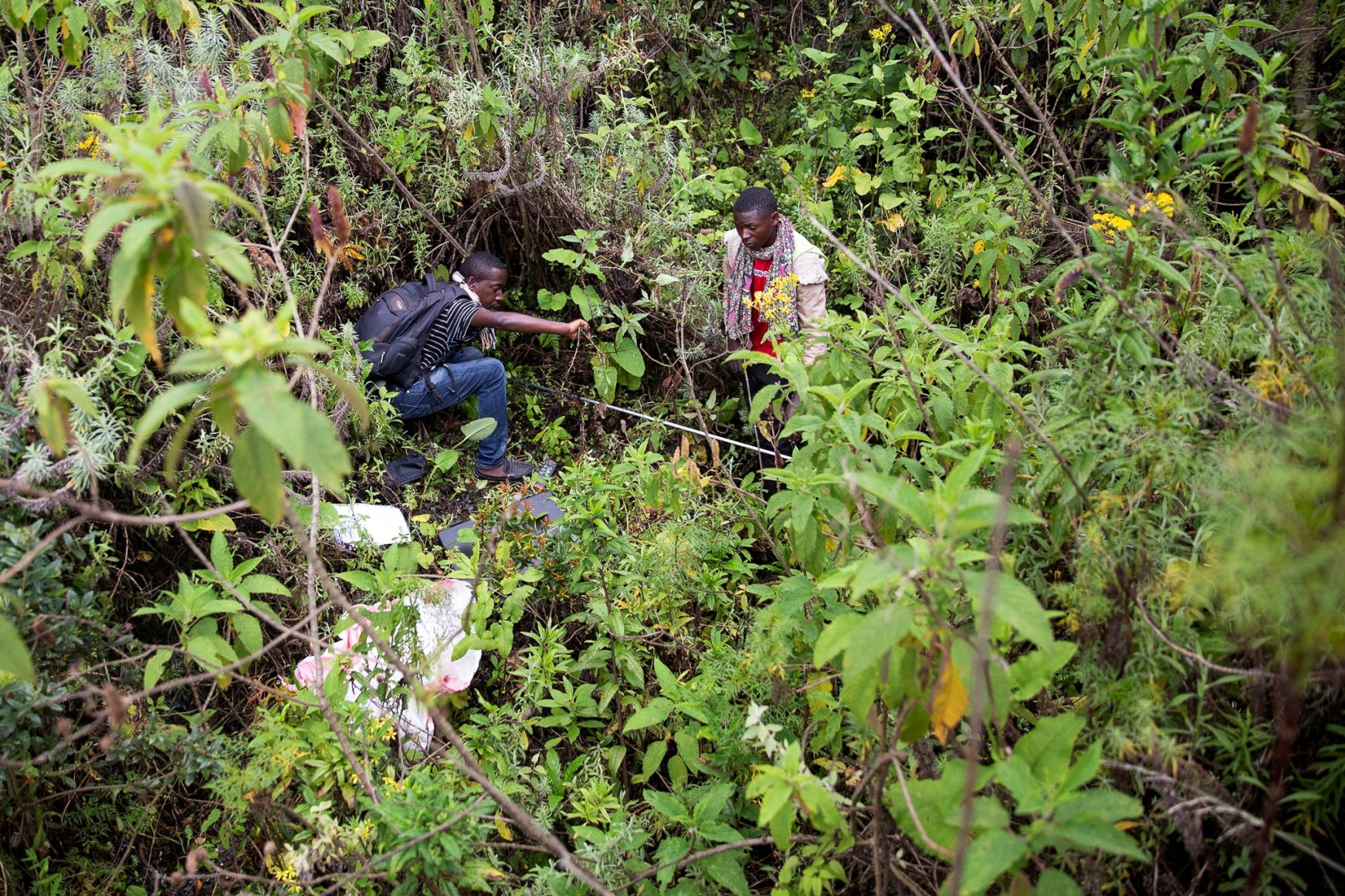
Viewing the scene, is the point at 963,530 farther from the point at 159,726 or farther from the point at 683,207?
the point at 683,207

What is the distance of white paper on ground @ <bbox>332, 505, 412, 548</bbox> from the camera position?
143 inches

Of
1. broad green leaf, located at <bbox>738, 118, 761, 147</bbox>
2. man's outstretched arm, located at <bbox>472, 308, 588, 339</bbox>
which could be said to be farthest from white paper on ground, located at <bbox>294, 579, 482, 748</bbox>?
broad green leaf, located at <bbox>738, 118, 761, 147</bbox>

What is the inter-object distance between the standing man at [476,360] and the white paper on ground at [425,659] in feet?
4.50

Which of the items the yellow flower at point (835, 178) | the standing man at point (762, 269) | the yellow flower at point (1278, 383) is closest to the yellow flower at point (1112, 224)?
the yellow flower at point (1278, 383)

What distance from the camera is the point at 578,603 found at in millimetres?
3660

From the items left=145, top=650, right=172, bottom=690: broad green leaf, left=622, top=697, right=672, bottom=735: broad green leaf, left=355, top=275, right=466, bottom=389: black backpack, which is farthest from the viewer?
left=355, top=275, right=466, bottom=389: black backpack

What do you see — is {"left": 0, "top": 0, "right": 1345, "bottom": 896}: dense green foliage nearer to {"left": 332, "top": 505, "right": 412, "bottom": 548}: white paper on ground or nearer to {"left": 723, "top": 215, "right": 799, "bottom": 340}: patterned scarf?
{"left": 332, "top": 505, "right": 412, "bottom": 548}: white paper on ground

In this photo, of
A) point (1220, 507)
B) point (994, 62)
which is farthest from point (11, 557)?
point (994, 62)

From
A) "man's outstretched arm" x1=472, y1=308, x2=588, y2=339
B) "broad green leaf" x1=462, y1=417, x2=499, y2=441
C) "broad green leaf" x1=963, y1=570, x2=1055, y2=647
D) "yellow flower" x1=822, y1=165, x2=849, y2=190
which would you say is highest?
"broad green leaf" x1=963, y1=570, x2=1055, y2=647

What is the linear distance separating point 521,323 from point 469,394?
449 millimetres

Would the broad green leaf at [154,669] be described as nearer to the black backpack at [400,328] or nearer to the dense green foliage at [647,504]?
the dense green foliage at [647,504]

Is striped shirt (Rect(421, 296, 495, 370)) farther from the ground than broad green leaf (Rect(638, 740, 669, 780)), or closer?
farther from the ground

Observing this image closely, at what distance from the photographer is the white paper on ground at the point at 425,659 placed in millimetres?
2740

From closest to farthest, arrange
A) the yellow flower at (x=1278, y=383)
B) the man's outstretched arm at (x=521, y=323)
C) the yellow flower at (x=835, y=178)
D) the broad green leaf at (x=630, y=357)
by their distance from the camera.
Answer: the yellow flower at (x=1278, y=383)
the man's outstretched arm at (x=521, y=323)
the broad green leaf at (x=630, y=357)
the yellow flower at (x=835, y=178)
